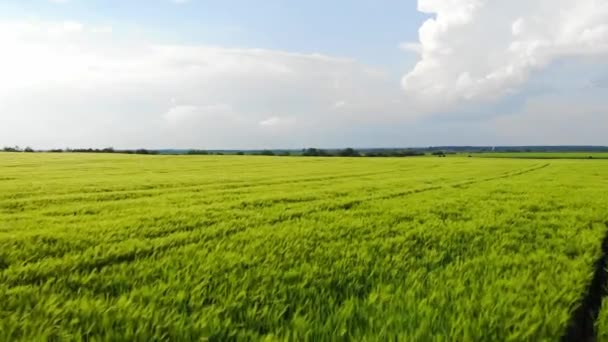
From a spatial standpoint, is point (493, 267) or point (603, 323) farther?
point (493, 267)

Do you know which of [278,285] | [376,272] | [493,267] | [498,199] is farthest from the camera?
[498,199]

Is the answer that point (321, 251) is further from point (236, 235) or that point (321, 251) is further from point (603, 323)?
point (603, 323)

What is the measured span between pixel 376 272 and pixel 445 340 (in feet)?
5.73

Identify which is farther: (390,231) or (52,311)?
(390,231)

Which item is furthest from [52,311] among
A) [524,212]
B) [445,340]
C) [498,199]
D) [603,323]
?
[498,199]

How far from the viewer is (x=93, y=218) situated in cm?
891

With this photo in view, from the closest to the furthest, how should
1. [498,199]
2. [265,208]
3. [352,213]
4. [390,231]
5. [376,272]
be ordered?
[376,272]
[390,231]
[352,213]
[265,208]
[498,199]

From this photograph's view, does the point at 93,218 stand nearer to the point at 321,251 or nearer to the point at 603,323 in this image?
the point at 321,251

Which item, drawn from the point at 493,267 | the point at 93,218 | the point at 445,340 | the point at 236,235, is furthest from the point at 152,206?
the point at 445,340

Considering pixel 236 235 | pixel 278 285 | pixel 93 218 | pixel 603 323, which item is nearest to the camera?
pixel 603 323

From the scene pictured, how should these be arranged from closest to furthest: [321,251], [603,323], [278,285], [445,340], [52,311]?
[445,340] < [52,311] < [603,323] < [278,285] < [321,251]

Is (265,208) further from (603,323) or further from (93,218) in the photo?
(603,323)

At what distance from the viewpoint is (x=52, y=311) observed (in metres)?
3.42

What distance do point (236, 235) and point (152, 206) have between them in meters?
4.92
